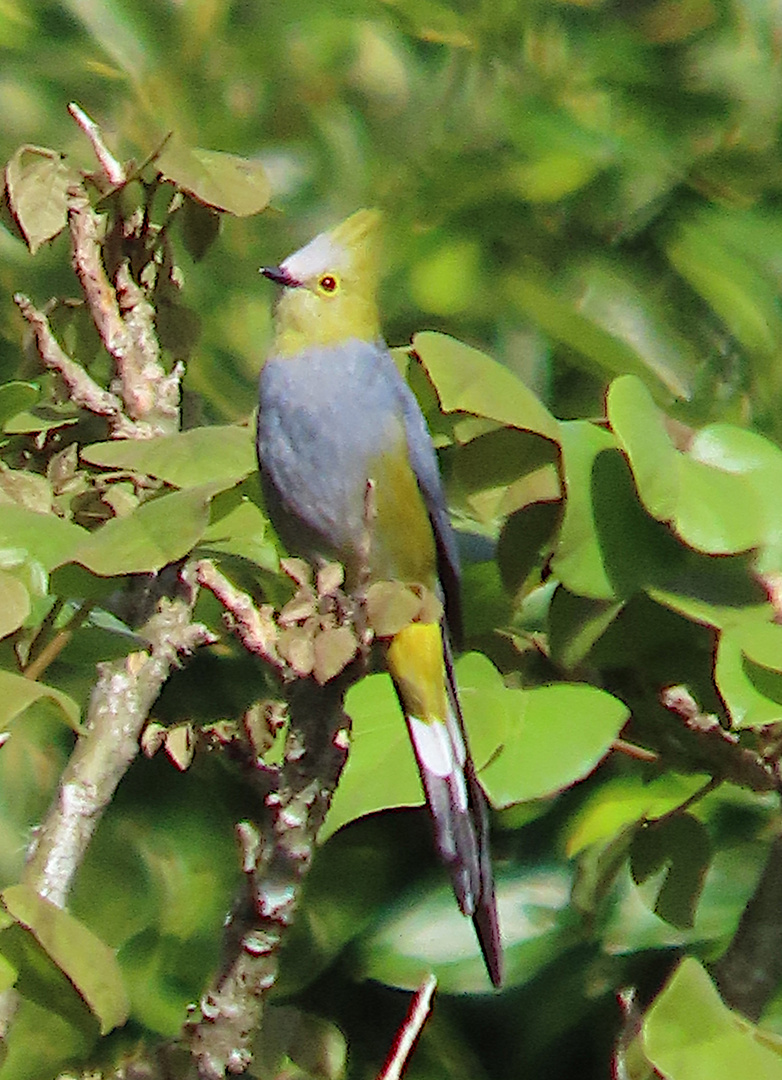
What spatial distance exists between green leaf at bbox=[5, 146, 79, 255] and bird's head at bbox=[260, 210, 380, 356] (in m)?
0.17

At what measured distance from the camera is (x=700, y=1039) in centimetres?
47

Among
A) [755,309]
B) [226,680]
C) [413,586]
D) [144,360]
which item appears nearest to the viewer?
[413,586]

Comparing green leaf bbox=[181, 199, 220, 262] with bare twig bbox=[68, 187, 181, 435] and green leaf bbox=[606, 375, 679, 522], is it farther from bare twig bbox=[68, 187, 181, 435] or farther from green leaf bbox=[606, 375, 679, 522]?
green leaf bbox=[606, 375, 679, 522]

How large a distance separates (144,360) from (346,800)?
0.81 feet

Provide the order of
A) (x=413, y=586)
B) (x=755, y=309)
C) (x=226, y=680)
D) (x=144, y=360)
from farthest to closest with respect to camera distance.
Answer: (x=755, y=309) → (x=226, y=680) → (x=144, y=360) → (x=413, y=586)

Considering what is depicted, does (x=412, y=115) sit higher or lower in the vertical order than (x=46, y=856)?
higher

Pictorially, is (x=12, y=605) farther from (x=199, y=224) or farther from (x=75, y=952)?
(x=199, y=224)

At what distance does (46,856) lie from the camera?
1.85 ft

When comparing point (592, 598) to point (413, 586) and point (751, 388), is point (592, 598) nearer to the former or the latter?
point (413, 586)

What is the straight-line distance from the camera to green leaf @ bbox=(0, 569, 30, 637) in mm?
469

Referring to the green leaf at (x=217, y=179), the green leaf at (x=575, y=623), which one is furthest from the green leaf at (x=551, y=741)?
the green leaf at (x=217, y=179)

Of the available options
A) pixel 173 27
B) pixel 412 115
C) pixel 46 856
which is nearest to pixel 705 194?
pixel 412 115

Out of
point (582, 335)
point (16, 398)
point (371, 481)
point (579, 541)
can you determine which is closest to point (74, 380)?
point (16, 398)

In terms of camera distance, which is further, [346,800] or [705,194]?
[705,194]
